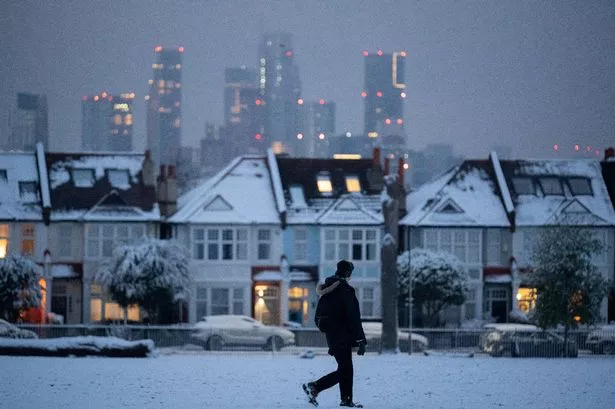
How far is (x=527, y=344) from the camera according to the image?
35.6 m

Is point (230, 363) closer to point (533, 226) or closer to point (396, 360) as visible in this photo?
point (396, 360)

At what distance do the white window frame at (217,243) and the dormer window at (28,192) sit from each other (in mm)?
8645

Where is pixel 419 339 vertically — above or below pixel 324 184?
below

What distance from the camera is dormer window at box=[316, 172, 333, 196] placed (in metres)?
62.2

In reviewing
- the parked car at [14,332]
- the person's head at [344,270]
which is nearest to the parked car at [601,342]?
the parked car at [14,332]

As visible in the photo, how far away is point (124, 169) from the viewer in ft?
202

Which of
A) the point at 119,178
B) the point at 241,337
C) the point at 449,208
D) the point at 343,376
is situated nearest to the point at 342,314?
the point at 343,376

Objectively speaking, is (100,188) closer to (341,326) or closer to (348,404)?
(341,326)

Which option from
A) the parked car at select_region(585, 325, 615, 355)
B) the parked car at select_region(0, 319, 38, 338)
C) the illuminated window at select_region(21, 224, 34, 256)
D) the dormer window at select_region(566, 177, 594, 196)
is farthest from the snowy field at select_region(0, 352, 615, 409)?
the dormer window at select_region(566, 177, 594, 196)

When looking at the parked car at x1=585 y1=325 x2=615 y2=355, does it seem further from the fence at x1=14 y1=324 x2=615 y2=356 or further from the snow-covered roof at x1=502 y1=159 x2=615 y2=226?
the snow-covered roof at x1=502 y1=159 x2=615 y2=226

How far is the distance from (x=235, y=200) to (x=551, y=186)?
18.0m

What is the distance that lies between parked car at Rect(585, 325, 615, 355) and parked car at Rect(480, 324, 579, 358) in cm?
88

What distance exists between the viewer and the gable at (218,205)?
60.2 meters

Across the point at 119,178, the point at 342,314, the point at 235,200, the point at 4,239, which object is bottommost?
the point at 342,314
